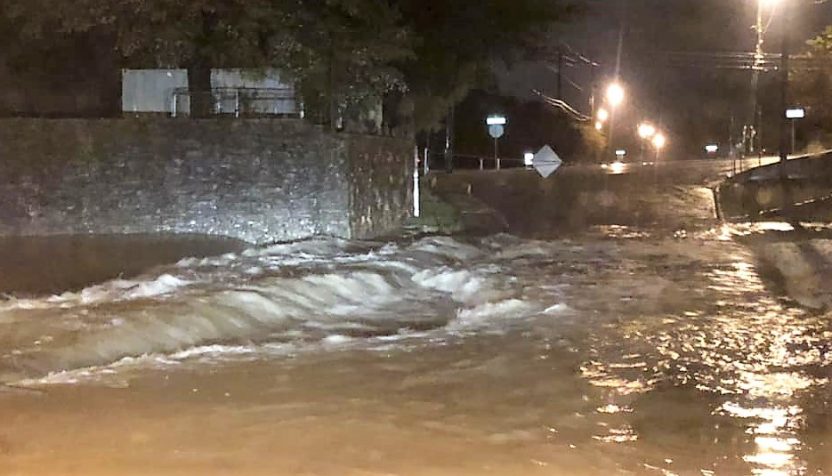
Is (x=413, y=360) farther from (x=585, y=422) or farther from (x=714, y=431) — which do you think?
(x=714, y=431)

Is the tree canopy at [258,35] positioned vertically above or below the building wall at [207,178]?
above

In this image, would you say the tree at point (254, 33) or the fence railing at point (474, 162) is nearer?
the tree at point (254, 33)

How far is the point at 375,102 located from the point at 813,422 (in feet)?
57.9

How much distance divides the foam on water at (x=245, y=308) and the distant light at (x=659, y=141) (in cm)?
7001

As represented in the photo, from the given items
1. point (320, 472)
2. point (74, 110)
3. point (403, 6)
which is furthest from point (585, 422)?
point (74, 110)

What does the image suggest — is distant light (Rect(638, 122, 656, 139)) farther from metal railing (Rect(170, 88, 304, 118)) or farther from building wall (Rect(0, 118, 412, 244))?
building wall (Rect(0, 118, 412, 244))

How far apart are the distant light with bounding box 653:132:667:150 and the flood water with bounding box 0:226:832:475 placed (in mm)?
70276

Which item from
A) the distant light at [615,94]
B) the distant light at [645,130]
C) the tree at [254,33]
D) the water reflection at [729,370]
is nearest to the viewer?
the water reflection at [729,370]

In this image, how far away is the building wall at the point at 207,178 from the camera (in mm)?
22188

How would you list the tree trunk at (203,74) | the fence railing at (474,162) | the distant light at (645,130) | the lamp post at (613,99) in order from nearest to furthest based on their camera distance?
the tree trunk at (203,74) < the fence railing at (474,162) < the lamp post at (613,99) < the distant light at (645,130)

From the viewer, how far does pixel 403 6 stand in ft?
82.9

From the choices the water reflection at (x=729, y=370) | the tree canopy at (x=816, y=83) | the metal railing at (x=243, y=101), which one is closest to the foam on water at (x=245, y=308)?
the water reflection at (x=729, y=370)

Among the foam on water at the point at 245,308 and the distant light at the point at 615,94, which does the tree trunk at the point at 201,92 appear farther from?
the distant light at the point at 615,94

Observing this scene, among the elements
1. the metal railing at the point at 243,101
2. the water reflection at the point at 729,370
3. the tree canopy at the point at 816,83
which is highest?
the tree canopy at the point at 816,83
